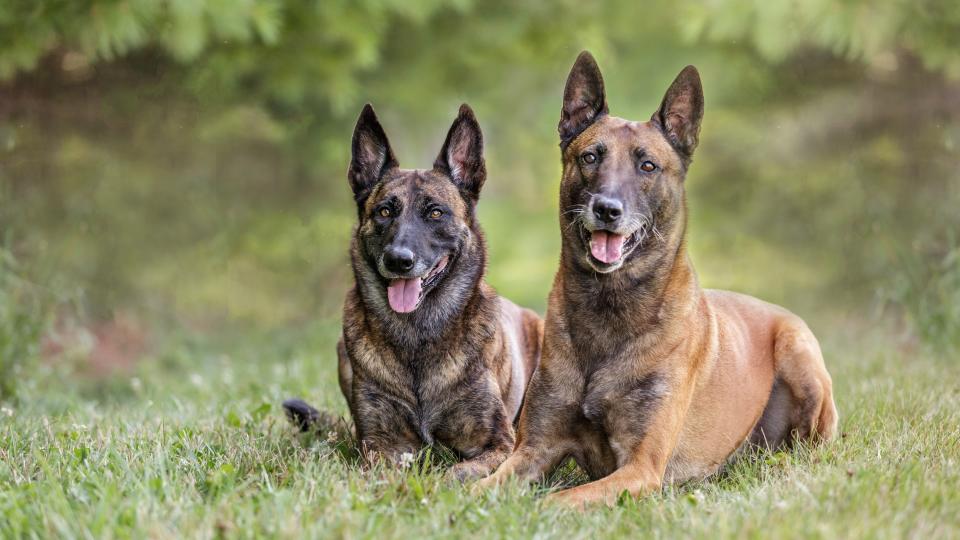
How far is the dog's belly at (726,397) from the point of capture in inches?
197

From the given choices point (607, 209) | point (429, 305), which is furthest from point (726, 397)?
point (429, 305)

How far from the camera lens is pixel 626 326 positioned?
15.7 ft

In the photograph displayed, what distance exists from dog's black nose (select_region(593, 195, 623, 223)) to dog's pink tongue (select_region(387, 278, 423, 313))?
1.14m

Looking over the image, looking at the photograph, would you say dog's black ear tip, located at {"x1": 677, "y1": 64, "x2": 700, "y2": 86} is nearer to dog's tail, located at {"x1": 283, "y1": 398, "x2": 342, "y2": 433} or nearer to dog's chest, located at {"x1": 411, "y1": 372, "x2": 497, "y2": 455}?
dog's chest, located at {"x1": 411, "y1": 372, "x2": 497, "y2": 455}

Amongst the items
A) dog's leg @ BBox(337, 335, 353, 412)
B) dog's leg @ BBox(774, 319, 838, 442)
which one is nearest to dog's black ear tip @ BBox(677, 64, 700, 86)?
dog's leg @ BBox(774, 319, 838, 442)

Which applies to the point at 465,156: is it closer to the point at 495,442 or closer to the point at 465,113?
the point at 465,113

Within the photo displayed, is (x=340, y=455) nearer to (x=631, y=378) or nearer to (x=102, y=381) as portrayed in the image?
(x=631, y=378)

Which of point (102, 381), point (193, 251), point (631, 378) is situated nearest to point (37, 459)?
point (631, 378)

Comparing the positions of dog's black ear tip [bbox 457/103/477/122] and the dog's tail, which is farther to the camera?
the dog's tail

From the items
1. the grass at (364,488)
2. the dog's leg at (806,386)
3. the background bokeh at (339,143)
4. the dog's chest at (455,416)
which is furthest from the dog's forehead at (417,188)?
the background bokeh at (339,143)

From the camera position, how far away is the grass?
3.59 m

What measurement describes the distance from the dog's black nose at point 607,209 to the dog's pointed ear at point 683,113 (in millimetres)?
636

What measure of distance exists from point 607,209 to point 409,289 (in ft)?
4.07

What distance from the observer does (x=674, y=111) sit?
4906 millimetres
